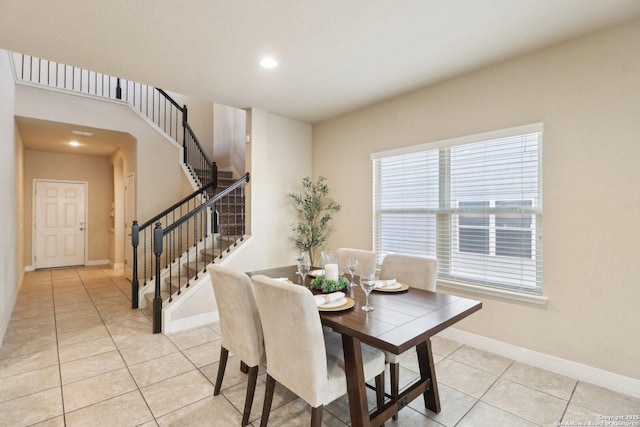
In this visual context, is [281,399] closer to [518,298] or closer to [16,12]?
[518,298]

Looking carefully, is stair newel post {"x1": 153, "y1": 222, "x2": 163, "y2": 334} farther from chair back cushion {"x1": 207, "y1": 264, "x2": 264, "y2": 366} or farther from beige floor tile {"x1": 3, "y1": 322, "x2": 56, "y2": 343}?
chair back cushion {"x1": 207, "y1": 264, "x2": 264, "y2": 366}

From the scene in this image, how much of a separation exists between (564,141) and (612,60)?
0.62 metres

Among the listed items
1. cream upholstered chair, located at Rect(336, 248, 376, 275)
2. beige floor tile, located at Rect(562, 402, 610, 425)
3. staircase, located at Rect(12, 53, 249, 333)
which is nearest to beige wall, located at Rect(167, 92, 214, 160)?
staircase, located at Rect(12, 53, 249, 333)

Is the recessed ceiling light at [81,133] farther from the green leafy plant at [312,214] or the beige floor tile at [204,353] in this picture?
the beige floor tile at [204,353]

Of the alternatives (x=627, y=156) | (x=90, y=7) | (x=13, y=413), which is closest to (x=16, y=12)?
(x=90, y=7)

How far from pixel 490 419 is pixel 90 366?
10.1 ft

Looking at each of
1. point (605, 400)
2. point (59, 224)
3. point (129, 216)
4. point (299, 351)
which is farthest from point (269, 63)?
point (59, 224)

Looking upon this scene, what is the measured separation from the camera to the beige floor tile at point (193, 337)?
307 centimetres

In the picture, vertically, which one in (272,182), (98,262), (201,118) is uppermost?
(201,118)

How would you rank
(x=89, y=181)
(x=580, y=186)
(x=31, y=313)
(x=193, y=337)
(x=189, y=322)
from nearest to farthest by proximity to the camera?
(x=580, y=186) < (x=193, y=337) < (x=189, y=322) < (x=31, y=313) < (x=89, y=181)

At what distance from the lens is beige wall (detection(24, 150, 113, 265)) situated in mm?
6555

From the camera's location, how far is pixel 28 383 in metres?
2.35

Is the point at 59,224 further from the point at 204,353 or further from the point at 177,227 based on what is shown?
the point at 204,353

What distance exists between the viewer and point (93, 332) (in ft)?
10.9
